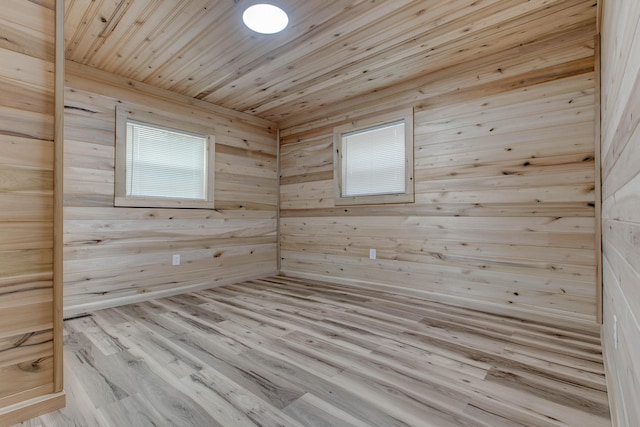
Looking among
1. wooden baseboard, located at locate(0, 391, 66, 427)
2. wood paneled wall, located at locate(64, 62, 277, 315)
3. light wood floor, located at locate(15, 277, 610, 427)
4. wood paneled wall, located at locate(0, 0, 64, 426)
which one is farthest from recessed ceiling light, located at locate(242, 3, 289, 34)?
wooden baseboard, located at locate(0, 391, 66, 427)

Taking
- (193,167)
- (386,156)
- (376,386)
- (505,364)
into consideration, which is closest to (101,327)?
(193,167)

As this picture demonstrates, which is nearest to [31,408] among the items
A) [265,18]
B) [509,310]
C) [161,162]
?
[265,18]

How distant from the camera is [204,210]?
3871mm

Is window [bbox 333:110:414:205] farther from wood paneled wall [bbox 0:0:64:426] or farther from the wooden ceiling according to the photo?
wood paneled wall [bbox 0:0:64:426]

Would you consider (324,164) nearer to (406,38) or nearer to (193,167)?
(193,167)

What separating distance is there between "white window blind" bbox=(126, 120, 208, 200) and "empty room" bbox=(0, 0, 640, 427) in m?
0.02

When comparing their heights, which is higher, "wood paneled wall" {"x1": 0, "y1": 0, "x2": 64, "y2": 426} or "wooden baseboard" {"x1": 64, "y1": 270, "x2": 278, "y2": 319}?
"wood paneled wall" {"x1": 0, "y1": 0, "x2": 64, "y2": 426}

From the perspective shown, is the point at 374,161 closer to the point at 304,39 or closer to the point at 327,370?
the point at 304,39

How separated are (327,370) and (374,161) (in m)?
2.58

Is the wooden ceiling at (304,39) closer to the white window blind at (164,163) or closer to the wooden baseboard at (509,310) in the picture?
the white window blind at (164,163)

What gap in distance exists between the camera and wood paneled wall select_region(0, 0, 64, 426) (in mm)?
1330

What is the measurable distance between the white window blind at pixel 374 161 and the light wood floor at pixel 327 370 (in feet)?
4.80

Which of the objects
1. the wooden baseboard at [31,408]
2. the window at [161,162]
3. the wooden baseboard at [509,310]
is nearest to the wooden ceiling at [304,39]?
the window at [161,162]

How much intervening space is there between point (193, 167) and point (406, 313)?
2873mm
